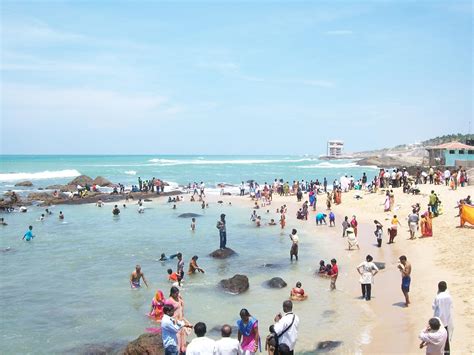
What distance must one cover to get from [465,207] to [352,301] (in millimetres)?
10705

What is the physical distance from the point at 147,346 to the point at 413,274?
10446mm

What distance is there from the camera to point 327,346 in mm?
10289

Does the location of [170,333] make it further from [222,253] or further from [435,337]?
[222,253]

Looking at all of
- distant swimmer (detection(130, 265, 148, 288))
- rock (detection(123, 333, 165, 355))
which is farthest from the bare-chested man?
distant swimmer (detection(130, 265, 148, 288))

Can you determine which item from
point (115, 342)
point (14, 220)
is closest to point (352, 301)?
point (115, 342)

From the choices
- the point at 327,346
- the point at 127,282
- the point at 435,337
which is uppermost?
the point at 435,337

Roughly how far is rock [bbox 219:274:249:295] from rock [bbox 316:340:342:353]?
475 centimetres

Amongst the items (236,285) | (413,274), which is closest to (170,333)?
(236,285)

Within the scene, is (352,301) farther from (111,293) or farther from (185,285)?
(111,293)

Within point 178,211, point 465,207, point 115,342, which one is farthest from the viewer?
point 178,211

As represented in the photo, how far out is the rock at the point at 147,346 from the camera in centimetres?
948

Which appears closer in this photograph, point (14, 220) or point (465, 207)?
point (465, 207)

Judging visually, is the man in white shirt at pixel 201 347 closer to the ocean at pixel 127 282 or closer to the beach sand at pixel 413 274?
the ocean at pixel 127 282

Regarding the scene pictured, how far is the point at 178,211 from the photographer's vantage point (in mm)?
36312
